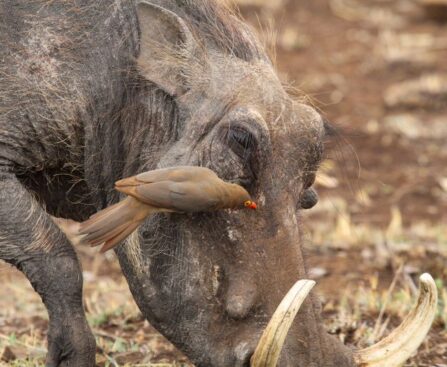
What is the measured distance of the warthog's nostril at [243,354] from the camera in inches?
143

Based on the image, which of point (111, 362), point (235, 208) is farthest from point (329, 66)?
point (235, 208)

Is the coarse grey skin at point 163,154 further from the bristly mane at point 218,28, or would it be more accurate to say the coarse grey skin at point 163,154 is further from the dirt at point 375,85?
the dirt at point 375,85

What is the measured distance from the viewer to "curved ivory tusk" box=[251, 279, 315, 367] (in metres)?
3.47

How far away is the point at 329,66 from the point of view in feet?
43.2

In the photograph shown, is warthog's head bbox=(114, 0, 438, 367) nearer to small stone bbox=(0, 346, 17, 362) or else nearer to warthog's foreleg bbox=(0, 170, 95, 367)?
warthog's foreleg bbox=(0, 170, 95, 367)

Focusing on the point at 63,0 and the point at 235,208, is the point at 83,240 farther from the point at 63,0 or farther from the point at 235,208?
the point at 63,0

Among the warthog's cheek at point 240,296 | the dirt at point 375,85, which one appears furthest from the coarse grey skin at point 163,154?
the dirt at point 375,85

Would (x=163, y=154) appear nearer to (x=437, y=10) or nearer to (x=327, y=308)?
(x=327, y=308)

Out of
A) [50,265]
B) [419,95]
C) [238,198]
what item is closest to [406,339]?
[238,198]

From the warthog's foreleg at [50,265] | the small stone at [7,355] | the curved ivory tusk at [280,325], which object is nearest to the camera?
the curved ivory tusk at [280,325]

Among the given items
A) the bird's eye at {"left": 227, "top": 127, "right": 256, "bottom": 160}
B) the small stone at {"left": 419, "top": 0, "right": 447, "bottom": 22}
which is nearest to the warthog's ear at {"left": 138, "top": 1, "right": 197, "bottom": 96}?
the bird's eye at {"left": 227, "top": 127, "right": 256, "bottom": 160}

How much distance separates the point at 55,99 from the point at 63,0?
39 centimetres

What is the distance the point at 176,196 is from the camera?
3703 millimetres

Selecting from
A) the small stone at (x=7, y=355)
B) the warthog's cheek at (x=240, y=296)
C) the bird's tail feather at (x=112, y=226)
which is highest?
the bird's tail feather at (x=112, y=226)
